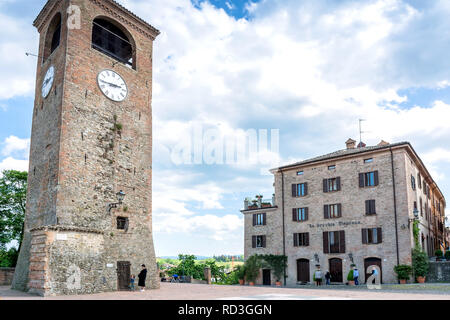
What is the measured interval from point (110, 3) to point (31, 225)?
44.6 ft

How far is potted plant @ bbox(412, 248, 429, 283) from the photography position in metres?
26.1

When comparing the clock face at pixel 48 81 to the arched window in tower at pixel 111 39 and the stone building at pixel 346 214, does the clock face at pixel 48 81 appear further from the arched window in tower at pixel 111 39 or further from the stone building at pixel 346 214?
the stone building at pixel 346 214

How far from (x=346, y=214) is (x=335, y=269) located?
4.47 meters

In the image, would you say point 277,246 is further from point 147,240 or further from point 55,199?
point 55,199

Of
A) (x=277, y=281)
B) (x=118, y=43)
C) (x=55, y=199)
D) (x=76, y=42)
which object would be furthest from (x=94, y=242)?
(x=277, y=281)

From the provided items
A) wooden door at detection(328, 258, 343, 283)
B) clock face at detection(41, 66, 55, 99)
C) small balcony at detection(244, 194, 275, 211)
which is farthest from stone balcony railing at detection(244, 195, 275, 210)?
clock face at detection(41, 66, 55, 99)

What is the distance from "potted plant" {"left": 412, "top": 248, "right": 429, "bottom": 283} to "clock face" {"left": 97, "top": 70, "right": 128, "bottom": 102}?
22.3 m

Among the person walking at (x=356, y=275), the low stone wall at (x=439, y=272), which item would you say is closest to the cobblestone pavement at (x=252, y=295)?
the person walking at (x=356, y=275)

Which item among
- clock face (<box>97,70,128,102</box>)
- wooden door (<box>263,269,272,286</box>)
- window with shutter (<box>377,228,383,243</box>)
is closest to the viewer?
clock face (<box>97,70,128,102</box>)

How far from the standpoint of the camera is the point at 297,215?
33.3 metres

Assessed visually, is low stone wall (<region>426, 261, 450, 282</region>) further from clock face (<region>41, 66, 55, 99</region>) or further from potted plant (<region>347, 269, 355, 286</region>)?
clock face (<region>41, 66, 55, 99</region>)

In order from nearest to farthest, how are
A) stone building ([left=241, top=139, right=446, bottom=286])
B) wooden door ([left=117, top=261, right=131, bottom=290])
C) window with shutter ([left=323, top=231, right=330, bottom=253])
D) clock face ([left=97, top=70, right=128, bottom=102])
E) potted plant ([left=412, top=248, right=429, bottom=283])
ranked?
wooden door ([left=117, top=261, right=131, bottom=290]) < clock face ([left=97, top=70, right=128, bottom=102]) < potted plant ([left=412, top=248, right=429, bottom=283]) < stone building ([left=241, top=139, right=446, bottom=286]) < window with shutter ([left=323, top=231, right=330, bottom=253])

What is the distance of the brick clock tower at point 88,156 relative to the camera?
16891mm

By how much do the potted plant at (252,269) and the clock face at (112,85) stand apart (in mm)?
20104
